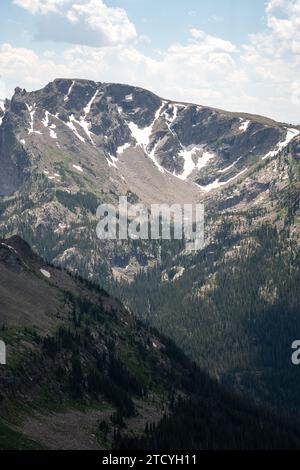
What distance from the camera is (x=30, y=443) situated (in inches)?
5891

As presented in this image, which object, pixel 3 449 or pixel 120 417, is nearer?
pixel 3 449
